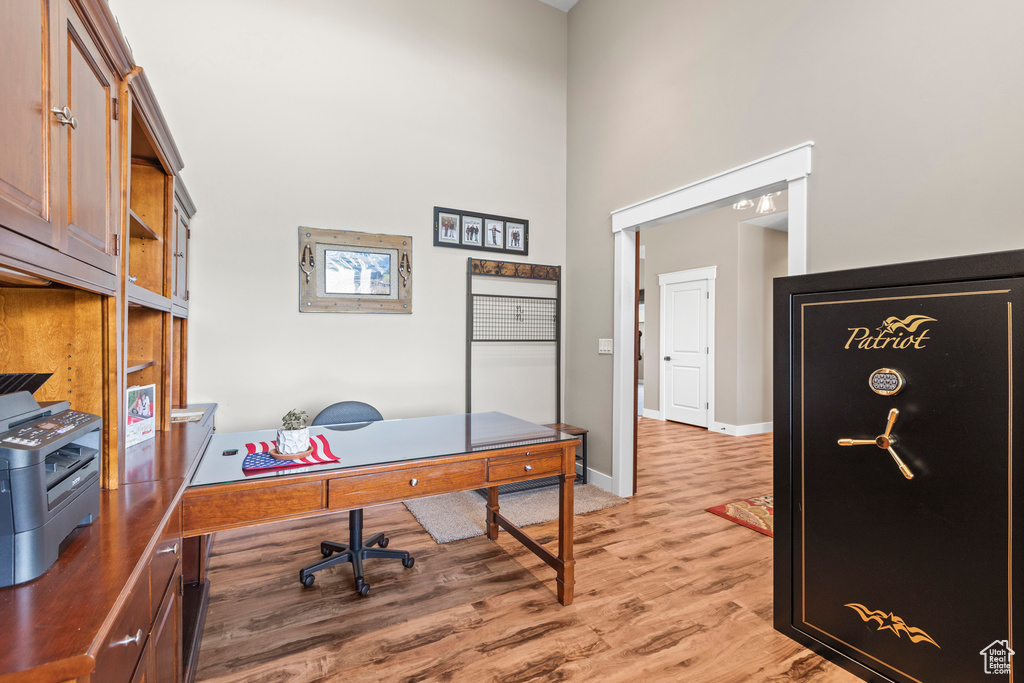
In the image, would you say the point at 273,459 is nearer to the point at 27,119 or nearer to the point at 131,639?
the point at 131,639

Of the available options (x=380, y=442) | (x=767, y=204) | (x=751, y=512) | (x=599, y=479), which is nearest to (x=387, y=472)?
(x=380, y=442)

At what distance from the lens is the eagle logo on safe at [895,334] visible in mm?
1678

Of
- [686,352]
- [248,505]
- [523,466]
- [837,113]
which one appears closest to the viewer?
[248,505]

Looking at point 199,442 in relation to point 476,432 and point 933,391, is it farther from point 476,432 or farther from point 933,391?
point 933,391

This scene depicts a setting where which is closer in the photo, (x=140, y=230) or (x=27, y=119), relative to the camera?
(x=27, y=119)

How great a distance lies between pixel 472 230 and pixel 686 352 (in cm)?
427

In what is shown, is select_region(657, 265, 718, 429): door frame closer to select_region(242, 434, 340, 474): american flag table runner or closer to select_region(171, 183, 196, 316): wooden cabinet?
select_region(242, 434, 340, 474): american flag table runner

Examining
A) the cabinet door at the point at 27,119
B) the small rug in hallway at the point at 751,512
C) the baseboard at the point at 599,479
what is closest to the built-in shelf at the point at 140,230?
the cabinet door at the point at 27,119

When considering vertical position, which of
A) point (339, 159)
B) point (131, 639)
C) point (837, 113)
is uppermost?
point (339, 159)

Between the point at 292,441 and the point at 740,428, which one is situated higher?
the point at 292,441

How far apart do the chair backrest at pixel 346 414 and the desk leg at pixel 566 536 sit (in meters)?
1.54

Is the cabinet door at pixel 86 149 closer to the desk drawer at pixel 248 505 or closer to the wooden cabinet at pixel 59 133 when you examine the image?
the wooden cabinet at pixel 59 133

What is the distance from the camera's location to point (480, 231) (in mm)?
4242

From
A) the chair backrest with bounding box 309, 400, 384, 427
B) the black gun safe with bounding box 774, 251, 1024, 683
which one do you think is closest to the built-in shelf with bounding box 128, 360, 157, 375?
the chair backrest with bounding box 309, 400, 384, 427
